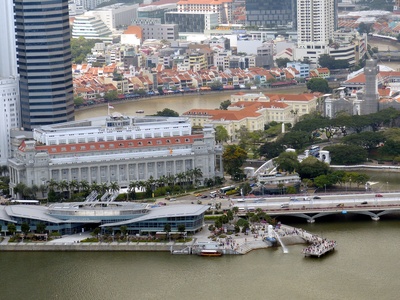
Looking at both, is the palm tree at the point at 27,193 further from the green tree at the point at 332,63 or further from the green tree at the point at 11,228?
the green tree at the point at 332,63

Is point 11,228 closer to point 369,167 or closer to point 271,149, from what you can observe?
point 271,149

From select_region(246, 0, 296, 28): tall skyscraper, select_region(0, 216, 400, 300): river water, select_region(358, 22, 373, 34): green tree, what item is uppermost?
select_region(246, 0, 296, 28): tall skyscraper

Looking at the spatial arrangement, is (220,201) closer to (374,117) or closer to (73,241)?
(73,241)

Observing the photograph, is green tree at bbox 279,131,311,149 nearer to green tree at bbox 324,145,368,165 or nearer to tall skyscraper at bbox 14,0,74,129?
green tree at bbox 324,145,368,165

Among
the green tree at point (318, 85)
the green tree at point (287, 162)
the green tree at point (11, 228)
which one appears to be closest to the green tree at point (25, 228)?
the green tree at point (11, 228)

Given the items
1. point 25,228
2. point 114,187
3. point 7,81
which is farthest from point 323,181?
point 7,81

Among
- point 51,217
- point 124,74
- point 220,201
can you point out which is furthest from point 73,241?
point 124,74

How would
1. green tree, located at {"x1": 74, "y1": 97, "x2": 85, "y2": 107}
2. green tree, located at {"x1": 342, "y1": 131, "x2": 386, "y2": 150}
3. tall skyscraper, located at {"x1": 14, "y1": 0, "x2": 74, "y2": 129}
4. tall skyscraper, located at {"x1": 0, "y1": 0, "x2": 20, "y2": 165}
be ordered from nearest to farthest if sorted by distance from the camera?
tall skyscraper, located at {"x1": 0, "y1": 0, "x2": 20, "y2": 165}
tall skyscraper, located at {"x1": 14, "y1": 0, "x2": 74, "y2": 129}
green tree, located at {"x1": 342, "y1": 131, "x2": 386, "y2": 150}
green tree, located at {"x1": 74, "y1": 97, "x2": 85, "y2": 107}

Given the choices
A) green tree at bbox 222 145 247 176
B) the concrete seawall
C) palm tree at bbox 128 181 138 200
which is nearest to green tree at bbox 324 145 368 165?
green tree at bbox 222 145 247 176
